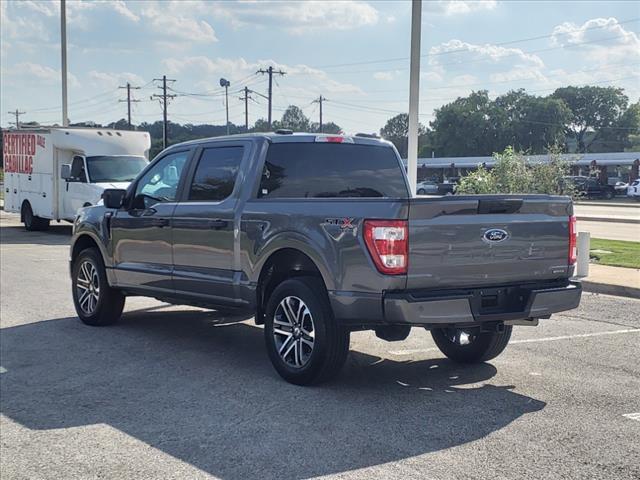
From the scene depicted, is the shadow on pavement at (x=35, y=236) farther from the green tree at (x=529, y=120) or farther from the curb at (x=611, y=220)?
the green tree at (x=529, y=120)

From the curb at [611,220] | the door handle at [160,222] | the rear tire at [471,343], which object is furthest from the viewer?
the curb at [611,220]

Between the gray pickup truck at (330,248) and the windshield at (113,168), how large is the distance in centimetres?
1250

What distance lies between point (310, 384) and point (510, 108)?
120 metres

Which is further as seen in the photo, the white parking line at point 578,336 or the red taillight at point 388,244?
the white parking line at point 578,336

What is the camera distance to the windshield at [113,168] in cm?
2033

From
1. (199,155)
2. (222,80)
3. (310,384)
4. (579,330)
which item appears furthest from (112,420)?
(222,80)

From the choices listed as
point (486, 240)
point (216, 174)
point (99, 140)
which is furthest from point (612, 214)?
point (486, 240)

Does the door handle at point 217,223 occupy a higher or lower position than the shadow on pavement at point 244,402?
higher

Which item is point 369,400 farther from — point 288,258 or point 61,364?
point 61,364

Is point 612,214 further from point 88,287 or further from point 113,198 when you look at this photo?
point 113,198

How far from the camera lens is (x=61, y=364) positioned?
23.5 feet

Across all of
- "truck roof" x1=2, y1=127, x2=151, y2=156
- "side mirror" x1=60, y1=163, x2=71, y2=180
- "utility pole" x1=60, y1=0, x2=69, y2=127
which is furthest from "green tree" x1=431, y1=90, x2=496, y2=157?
"side mirror" x1=60, y1=163, x2=71, y2=180

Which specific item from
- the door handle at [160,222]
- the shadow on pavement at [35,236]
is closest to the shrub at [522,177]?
the shadow on pavement at [35,236]

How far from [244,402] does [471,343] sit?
221cm
